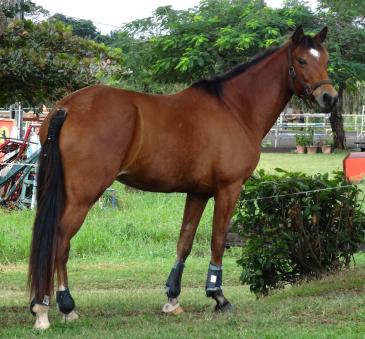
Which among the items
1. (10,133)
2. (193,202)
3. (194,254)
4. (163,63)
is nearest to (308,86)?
(193,202)

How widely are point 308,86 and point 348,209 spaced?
5.52 feet

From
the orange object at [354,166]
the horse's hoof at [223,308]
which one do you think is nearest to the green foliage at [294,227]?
the orange object at [354,166]

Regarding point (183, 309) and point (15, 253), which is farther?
point (15, 253)

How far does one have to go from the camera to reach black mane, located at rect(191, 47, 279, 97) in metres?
6.82

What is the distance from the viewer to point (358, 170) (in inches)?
355

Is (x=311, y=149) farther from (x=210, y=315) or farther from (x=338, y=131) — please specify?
(x=210, y=315)

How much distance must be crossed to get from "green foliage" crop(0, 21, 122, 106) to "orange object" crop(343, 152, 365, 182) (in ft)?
9.78

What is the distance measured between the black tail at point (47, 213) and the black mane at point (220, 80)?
55.0 inches

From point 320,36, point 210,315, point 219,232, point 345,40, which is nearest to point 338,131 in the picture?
point 345,40

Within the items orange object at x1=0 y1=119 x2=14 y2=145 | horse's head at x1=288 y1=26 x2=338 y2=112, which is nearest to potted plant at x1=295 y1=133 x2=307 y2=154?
orange object at x1=0 y1=119 x2=14 y2=145

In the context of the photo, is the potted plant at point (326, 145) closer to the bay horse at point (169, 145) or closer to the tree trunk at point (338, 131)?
the tree trunk at point (338, 131)

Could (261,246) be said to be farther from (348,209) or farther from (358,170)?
(358,170)

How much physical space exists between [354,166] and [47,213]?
4.15m

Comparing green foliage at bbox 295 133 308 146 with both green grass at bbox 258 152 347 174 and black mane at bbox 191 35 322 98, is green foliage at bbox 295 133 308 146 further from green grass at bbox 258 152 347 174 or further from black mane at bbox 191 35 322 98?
black mane at bbox 191 35 322 98
